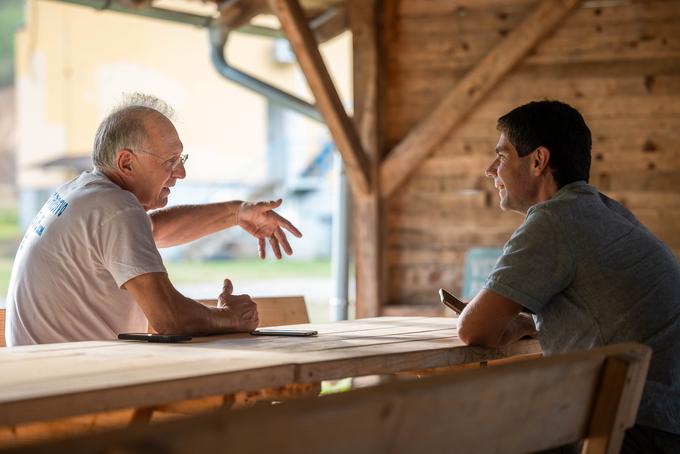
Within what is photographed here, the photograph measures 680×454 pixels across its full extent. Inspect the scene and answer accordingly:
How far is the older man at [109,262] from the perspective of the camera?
9.07ft

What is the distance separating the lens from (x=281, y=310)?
3.66 meters

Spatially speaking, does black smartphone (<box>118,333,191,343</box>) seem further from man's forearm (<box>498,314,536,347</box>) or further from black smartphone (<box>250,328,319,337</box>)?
man's forearm (<box>498,314,536,347</box>)

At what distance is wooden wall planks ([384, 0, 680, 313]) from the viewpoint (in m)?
7.00

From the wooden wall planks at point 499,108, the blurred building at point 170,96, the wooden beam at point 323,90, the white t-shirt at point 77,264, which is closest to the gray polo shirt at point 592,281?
the white t-shirt at point 77,264

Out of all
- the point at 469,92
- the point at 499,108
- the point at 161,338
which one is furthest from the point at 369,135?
the point at 161,338

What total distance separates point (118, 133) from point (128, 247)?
0.46 m

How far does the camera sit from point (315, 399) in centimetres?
109

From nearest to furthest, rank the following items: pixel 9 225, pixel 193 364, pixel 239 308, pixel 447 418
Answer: pixel 447 418 → pixel 193 364 → pixel 239 308 → pixel 9 225

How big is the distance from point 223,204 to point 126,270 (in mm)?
967

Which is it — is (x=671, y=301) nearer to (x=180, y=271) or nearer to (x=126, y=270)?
(x=126, y=270)

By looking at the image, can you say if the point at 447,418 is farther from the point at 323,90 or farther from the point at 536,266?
the point at 323,90

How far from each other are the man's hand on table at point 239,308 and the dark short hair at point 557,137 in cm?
83

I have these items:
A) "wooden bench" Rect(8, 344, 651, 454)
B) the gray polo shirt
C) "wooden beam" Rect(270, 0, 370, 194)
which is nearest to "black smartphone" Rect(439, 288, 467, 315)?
the gray polo shirt

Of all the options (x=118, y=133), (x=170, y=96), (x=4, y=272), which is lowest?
(x=4, y=272)
